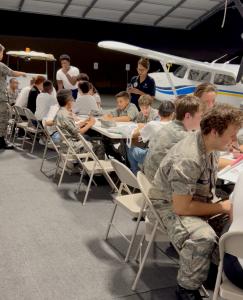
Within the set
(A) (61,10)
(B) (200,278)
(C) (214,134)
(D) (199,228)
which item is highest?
(A) (61,10)

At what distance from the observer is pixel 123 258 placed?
2.86 meters

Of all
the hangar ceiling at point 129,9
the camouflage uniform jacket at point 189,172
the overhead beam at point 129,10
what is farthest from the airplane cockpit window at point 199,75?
the camouflage uniform jacket at point 189,172

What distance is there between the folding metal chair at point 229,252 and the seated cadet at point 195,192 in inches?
9.4

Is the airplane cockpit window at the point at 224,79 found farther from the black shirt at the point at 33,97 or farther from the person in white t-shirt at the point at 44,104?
the person in white t-shirt at the point at 44,104

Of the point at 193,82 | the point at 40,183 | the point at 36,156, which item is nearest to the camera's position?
the point at 40,183

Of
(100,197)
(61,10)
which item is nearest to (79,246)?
(100,197)

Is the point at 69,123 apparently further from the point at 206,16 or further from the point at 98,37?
the point at 206,16

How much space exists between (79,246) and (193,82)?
298 inches

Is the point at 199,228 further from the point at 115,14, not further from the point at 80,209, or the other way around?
the point at 115,14

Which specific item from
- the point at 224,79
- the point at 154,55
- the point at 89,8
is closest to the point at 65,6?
the point at 89,8

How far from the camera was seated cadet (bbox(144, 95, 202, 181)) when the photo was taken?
102 inches

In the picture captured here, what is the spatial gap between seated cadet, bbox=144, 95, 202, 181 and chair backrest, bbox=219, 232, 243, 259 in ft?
3.67

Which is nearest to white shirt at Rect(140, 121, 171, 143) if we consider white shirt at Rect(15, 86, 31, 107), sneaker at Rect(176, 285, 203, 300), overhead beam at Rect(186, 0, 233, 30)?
sneaker at Rect(176, 285, 203, 300)

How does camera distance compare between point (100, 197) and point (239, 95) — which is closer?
point (100, 197)
